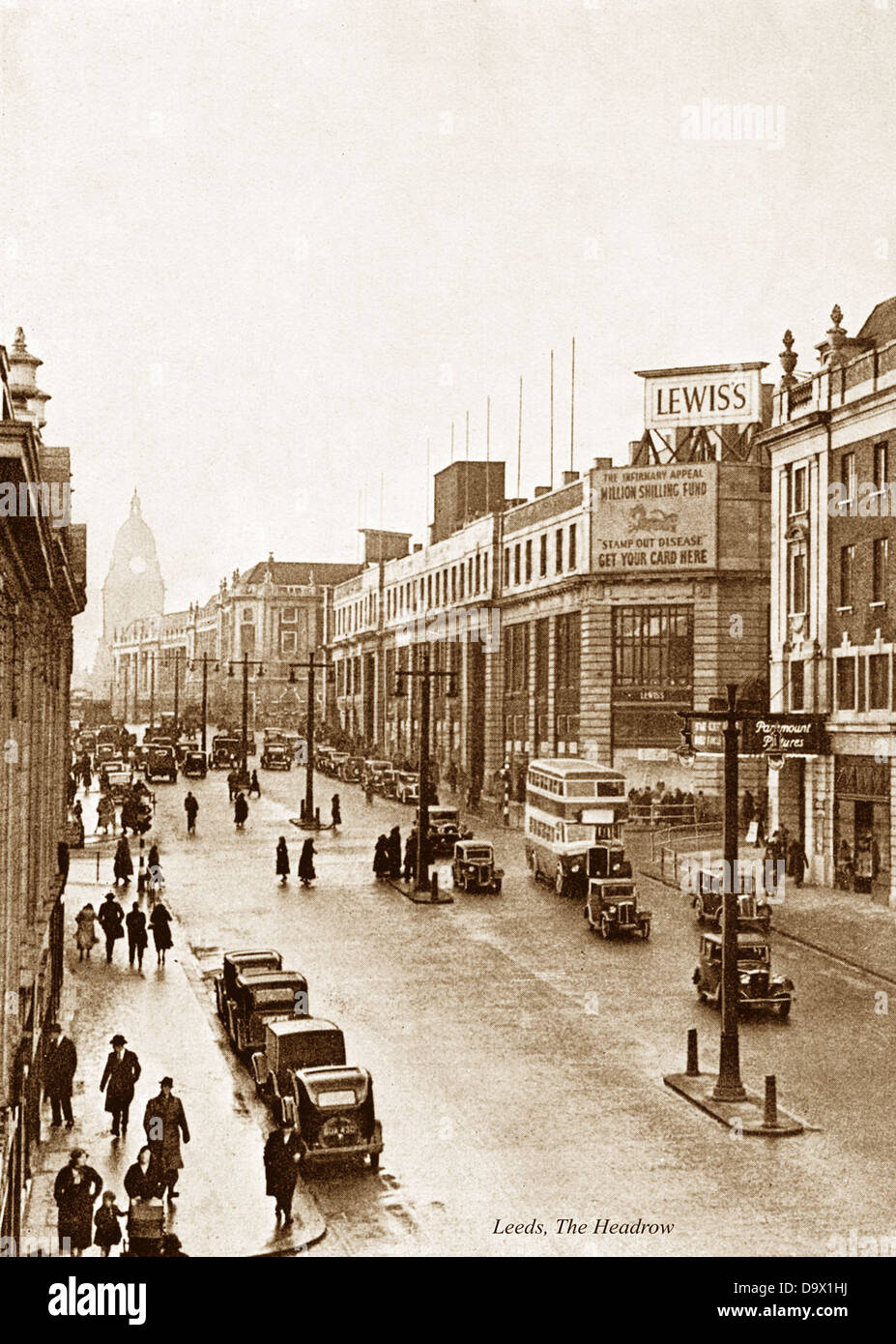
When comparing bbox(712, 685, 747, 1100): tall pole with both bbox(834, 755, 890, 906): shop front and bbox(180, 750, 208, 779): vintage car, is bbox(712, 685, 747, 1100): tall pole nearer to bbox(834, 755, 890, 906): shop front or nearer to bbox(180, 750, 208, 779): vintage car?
bbox(834, 755, 890, 906): shop front

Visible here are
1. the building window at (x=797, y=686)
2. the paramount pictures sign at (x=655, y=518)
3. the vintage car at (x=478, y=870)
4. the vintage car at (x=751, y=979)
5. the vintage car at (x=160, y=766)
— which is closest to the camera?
the vintage car at (x=751, y=979)

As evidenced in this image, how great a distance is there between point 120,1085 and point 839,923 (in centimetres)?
2190

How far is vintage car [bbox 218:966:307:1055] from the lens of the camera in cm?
2339

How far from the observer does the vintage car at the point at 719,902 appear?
104 ft

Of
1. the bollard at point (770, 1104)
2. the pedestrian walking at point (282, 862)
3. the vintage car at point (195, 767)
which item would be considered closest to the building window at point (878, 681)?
the pedestrian walking at point (282, 862)

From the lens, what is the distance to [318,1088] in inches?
749

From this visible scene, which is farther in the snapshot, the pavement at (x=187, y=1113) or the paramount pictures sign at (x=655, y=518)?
the paramount pictures sign at (x=655, y=518)

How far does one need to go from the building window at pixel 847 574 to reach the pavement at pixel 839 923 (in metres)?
8.46

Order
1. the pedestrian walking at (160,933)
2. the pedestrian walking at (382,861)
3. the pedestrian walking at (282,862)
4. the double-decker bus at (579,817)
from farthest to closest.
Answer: the pedestrian walking at (382,861) → the pedestrian walking at (282,862) → the double-decker bus at (579,817) → the pedestrian walking at (160,933)

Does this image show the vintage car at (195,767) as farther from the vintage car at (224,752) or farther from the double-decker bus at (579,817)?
the double-decker bus at (579,817)

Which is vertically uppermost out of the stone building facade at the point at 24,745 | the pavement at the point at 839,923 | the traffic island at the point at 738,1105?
the stone building facade at the point at 24,745

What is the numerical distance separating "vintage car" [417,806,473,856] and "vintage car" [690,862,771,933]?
11.8 m
